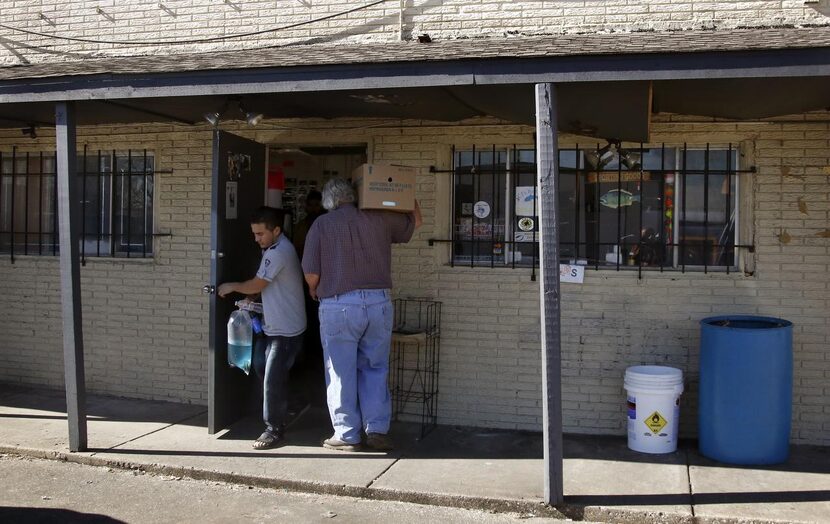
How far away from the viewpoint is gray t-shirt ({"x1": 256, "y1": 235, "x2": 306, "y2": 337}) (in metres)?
6.36

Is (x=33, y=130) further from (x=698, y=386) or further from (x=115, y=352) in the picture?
(x=698, y=386)

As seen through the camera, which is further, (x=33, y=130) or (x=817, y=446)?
(x=33, y=130)

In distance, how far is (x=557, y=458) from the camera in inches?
202

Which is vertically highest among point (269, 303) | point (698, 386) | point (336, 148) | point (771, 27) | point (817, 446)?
point (771, 27)

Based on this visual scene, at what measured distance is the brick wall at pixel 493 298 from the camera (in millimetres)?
6434

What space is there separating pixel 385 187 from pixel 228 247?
1.35 metres

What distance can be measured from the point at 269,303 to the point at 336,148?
2052 mm

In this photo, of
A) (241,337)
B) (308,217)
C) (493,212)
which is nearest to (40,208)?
(308,217)

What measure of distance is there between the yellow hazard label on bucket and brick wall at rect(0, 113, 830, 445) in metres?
0.52

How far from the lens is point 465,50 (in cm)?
560

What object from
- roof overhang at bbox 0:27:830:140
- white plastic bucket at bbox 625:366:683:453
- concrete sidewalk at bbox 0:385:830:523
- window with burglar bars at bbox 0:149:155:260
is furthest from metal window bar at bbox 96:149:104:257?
white plastic bucket at bbox 625:366:683:453

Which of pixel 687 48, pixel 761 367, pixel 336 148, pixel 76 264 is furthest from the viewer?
pixel 336 148

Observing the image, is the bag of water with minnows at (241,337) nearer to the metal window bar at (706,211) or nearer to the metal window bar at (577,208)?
the metal window bar at (577,208)

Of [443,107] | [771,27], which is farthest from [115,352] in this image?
[771,27]
